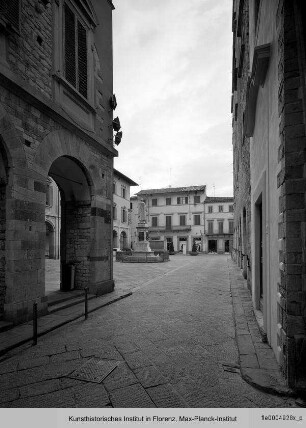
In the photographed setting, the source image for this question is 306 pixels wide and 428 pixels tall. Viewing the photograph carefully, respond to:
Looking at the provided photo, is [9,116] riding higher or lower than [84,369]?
higher

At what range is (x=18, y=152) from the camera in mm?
5496

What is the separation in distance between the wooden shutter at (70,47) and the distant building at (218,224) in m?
38.4

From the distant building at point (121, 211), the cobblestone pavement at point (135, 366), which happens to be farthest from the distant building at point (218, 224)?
the cobblestone pavement at point (135, 366)

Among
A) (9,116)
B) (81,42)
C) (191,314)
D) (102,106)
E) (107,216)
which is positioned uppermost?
(81,42)

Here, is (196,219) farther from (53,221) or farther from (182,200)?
(53,221)

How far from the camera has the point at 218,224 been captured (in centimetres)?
4403

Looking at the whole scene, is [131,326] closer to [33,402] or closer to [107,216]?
[33,402]

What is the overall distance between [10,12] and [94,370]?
20.3ft

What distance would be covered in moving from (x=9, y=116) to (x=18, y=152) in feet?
2.11

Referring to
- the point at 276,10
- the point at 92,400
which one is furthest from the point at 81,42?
the point at 92,400

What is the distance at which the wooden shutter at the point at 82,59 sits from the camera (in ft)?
25.6

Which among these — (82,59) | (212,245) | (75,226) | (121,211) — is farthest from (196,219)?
(82,59)

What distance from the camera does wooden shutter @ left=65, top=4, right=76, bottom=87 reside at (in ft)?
23.7
